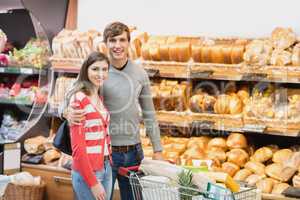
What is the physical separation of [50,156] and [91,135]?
69.1 inches

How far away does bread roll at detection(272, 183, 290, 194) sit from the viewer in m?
3.64

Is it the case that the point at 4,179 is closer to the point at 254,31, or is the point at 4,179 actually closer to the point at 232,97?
the point at 232,97

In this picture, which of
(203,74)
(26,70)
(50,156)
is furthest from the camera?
(26,70)

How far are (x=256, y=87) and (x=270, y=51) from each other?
13.3 inches

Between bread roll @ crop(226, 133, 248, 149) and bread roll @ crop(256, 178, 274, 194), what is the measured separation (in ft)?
1.23

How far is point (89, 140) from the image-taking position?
3.06 metres

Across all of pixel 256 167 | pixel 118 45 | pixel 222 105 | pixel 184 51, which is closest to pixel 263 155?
pixel 256 167

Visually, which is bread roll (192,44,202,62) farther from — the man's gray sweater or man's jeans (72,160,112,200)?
man's jeans (72,160,112,200)

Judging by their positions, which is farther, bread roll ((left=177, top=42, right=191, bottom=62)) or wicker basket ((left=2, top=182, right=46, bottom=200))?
wicker basket ((left=2, top=182, right=46, bottom=200))

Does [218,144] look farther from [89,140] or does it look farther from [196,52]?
[89,140]

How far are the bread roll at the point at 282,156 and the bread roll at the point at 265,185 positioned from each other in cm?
19

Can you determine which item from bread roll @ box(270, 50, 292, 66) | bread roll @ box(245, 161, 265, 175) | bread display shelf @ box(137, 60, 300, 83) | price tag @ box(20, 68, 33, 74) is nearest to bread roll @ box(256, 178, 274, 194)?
bread roll @ box(245, 161, 265, 175)

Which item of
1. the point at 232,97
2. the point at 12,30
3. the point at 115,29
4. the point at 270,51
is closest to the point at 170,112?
the point at 232,97

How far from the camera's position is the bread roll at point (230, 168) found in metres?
3.91
